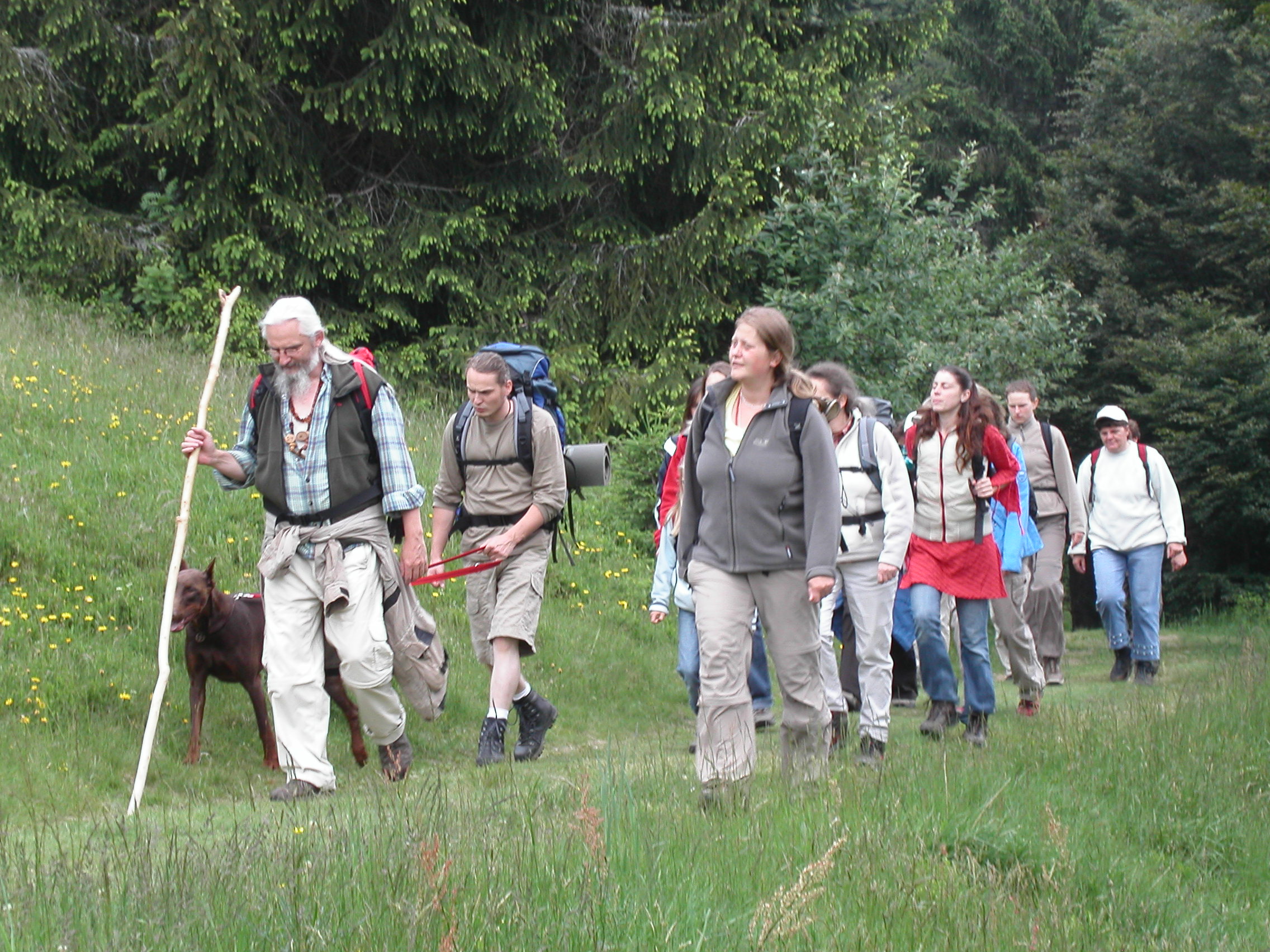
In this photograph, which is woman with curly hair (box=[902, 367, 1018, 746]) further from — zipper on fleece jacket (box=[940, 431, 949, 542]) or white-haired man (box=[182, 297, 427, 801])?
white-haired man (box=[182, 297, 427, 801])

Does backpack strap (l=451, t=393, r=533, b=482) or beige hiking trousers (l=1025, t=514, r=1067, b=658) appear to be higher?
backpack strap (l=451, t=393, r=533, b=482)

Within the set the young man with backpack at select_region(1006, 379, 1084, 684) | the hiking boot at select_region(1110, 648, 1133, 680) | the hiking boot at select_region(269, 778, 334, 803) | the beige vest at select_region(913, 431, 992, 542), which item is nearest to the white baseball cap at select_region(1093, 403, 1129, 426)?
the young man with backpack at select_region(1006, 379, 1084, 684)

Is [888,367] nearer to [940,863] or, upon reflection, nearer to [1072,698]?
[1072,698]

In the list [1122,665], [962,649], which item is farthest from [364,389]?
[1122,665]

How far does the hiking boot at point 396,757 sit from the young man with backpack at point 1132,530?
650cm

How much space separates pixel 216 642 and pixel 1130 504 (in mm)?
7308

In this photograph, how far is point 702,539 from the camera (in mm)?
6145

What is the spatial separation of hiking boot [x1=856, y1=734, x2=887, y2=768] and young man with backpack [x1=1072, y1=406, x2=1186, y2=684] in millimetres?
4659

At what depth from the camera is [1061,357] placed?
64.1 ft

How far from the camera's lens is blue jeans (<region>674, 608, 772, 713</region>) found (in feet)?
28.5

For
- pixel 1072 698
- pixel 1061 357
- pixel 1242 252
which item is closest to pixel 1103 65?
pixel 1242 252

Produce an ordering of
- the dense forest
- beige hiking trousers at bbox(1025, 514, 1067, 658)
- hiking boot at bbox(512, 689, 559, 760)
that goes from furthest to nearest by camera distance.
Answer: the dense forest < beige hiking trousers at bbox(1025, 514, 1067, 658) < hiking boot at bbox(512, 689, 559, 760)

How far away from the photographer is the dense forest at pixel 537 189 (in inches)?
642

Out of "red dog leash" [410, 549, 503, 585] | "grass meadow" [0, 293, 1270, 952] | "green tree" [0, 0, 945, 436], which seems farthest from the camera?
"green tree" [0, 0, 945, 436]
